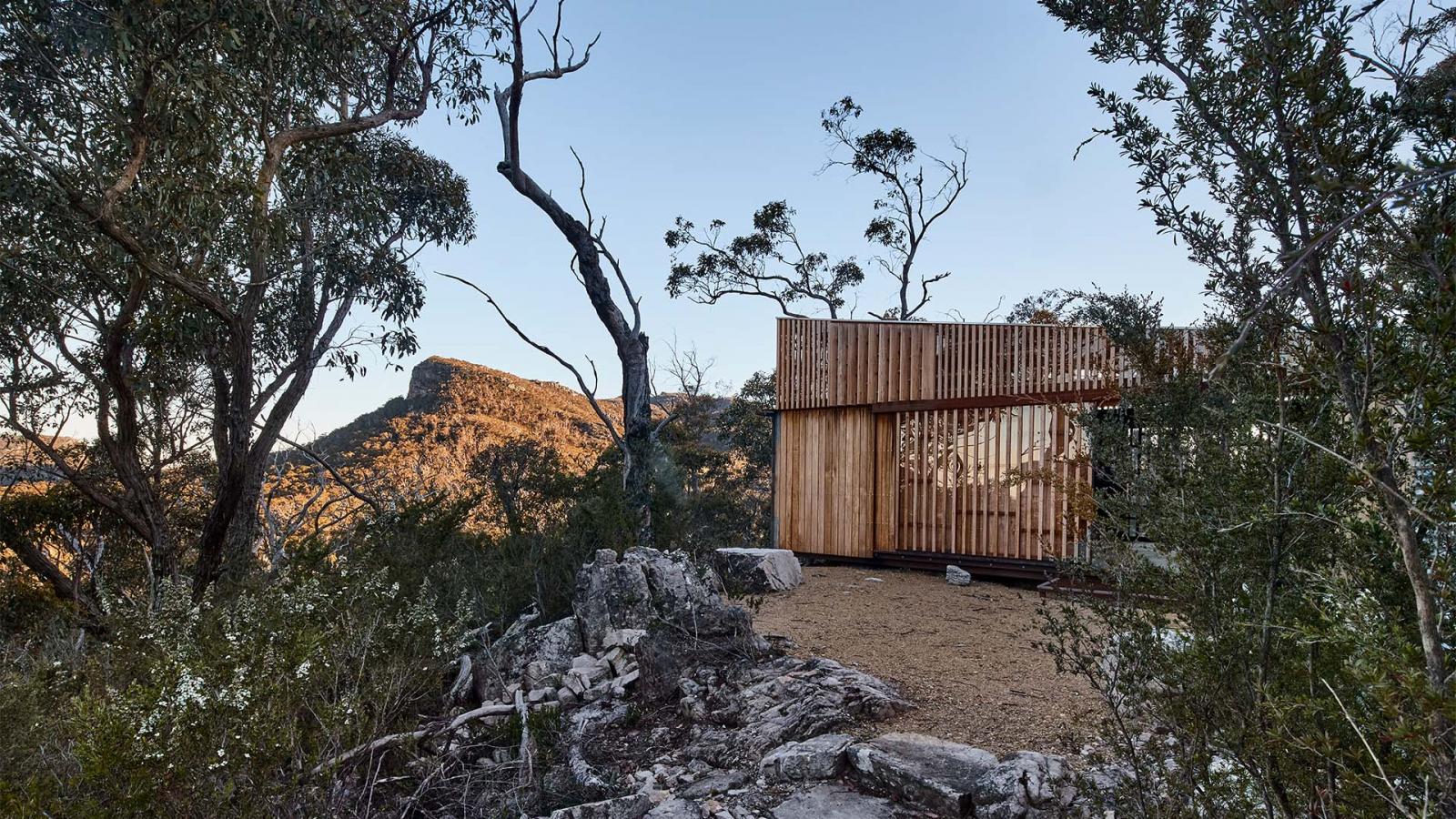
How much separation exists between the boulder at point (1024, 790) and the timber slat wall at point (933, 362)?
5.83 meters

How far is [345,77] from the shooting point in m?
7.83

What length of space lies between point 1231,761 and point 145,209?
25.2 feet

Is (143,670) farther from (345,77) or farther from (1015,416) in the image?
(1015,416)

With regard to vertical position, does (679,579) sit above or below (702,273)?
below

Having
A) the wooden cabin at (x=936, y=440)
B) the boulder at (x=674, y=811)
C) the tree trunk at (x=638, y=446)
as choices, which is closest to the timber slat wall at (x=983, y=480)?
the wooden cabin at (x=936, y=440)

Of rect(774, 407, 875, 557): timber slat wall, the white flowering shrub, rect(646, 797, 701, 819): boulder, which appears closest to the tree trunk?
rect(774, 407, 875, 557): timber slat wall

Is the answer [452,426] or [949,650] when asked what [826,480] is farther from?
[452,426]

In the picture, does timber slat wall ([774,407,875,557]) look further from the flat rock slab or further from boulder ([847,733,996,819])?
the flat rock slab

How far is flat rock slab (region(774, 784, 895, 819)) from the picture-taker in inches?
138

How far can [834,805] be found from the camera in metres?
3.61

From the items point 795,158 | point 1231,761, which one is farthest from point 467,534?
point 795,158

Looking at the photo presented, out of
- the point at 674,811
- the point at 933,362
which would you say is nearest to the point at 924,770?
the point at 674,811

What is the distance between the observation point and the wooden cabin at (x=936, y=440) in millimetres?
9492

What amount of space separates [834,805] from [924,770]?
429 millimetres
